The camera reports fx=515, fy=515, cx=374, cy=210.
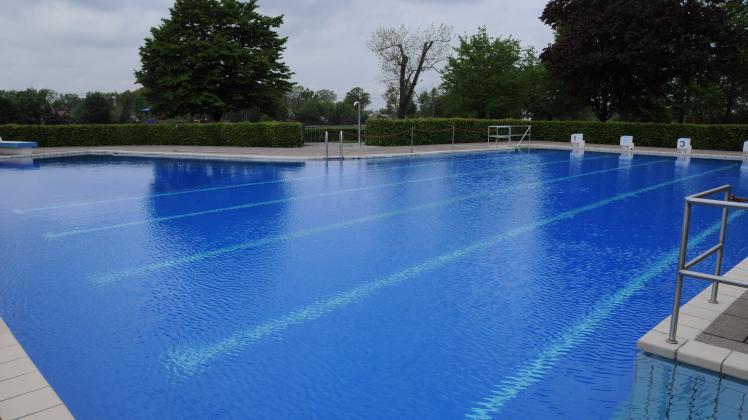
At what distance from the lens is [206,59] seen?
31234 mm

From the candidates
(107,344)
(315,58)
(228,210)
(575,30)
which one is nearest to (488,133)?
(575,30)

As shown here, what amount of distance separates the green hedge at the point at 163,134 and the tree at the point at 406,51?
17.0m

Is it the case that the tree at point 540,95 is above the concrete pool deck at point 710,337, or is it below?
above

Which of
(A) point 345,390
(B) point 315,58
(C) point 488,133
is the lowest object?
(A) point 345,390

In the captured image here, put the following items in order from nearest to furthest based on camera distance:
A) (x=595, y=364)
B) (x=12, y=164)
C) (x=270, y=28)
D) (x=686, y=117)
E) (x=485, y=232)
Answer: (x=595, y=364) → (x=485, y=232) → (x=12, y=164) → (x=270, y=28) → (x=686, y=117)

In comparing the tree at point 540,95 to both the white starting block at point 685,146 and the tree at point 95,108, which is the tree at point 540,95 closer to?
the white starting block at point 685,146

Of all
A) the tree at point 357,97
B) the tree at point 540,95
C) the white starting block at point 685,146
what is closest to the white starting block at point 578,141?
the white starting block at point 685,146

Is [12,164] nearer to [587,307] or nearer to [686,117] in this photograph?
[587,307]

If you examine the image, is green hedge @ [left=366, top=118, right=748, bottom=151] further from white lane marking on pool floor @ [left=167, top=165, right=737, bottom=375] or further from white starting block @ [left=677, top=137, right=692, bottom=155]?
white lane marking on pool floor @ [left=167, top=165, right=737, bottom=375]

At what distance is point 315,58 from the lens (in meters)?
36.4

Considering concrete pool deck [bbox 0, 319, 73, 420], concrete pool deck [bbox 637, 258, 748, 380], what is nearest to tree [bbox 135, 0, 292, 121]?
concrete pool deck [bbox 0, 319, 73, 420]

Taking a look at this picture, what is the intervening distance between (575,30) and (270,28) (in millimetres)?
19209

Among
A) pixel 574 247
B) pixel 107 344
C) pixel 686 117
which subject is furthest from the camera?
pixel 686 117

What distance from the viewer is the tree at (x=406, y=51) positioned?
38.2m
